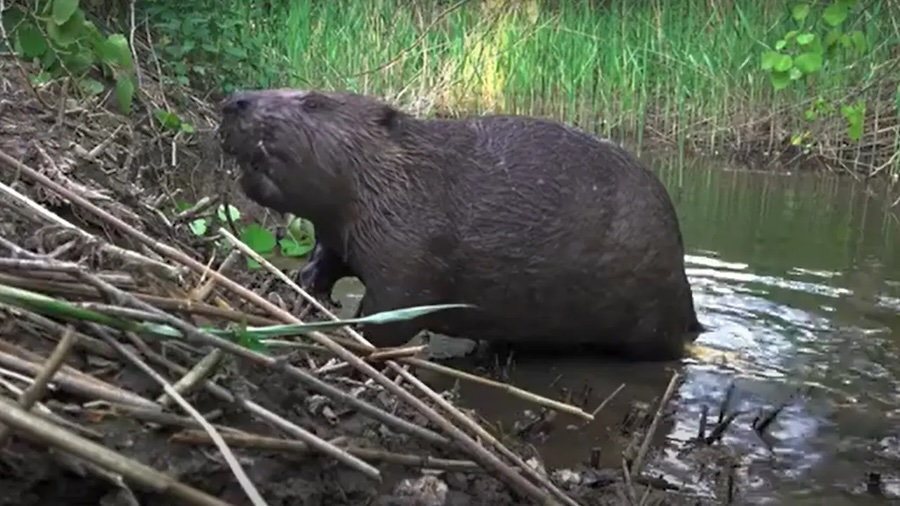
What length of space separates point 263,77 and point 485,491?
4.01 metres

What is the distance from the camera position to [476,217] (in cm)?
338

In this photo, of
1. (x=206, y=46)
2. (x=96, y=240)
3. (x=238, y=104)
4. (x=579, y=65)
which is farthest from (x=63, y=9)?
(x=579, y=65)

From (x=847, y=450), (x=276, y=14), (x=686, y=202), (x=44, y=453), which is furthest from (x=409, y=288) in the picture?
(x=276, y=14)

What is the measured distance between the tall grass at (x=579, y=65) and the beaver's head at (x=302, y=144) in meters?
4.33

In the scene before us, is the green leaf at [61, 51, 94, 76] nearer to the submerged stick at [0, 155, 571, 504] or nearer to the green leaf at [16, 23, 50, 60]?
the green leaf at [16, 23, 50, 60]

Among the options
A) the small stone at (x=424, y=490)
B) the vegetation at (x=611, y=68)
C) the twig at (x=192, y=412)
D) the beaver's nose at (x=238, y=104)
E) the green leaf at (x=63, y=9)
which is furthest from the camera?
the vegetation at (x=611, y=68)

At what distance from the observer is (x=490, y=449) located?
204 cm

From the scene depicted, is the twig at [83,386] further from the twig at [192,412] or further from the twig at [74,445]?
the twig at [74,445]

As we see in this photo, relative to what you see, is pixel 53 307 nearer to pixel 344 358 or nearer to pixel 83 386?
pixel 83 386

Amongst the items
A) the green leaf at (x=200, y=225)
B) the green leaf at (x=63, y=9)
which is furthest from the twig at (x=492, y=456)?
the green leaf at (x=200, y=225)

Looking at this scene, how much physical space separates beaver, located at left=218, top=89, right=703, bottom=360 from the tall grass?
4.18m

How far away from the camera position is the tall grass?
25.8 ft

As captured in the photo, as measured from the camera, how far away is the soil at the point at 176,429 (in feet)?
5.02

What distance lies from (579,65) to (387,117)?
16.7 feet
